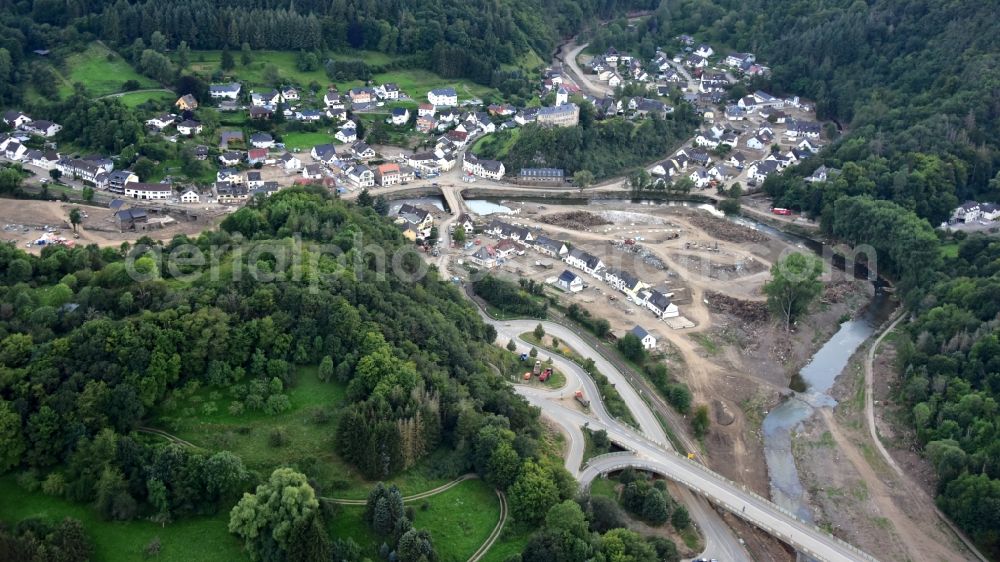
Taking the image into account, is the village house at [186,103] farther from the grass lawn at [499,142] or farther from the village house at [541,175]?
the village house at [541,175]

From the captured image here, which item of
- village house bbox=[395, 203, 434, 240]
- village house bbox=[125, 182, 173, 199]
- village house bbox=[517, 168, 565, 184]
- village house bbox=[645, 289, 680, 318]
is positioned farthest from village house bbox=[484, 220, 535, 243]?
village house bbox=[125, 182, 173, 199]

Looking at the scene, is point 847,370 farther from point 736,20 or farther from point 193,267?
point 736,20

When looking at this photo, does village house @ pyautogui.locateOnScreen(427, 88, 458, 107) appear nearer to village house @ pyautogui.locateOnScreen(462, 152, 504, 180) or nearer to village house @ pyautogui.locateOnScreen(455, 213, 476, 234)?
village house @ pyautogui.locateOnScreen(462, 152, 504, 180)

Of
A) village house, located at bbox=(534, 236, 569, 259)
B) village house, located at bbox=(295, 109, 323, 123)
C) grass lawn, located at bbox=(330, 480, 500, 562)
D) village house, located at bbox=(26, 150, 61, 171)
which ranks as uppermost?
grass lawn, located at bbox=(330, 480, 500, 562)

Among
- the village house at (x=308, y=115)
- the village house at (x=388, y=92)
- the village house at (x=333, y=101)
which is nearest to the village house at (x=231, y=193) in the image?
the village house at (x=308, y=115)

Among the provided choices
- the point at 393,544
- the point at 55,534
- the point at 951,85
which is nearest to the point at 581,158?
the point at 951,85

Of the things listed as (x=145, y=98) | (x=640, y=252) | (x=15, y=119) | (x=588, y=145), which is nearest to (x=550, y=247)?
(x=640, y=252)

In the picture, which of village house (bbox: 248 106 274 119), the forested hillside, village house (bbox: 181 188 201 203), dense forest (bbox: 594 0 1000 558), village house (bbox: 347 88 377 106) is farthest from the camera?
village house (bbox: 347 88 377 106)
